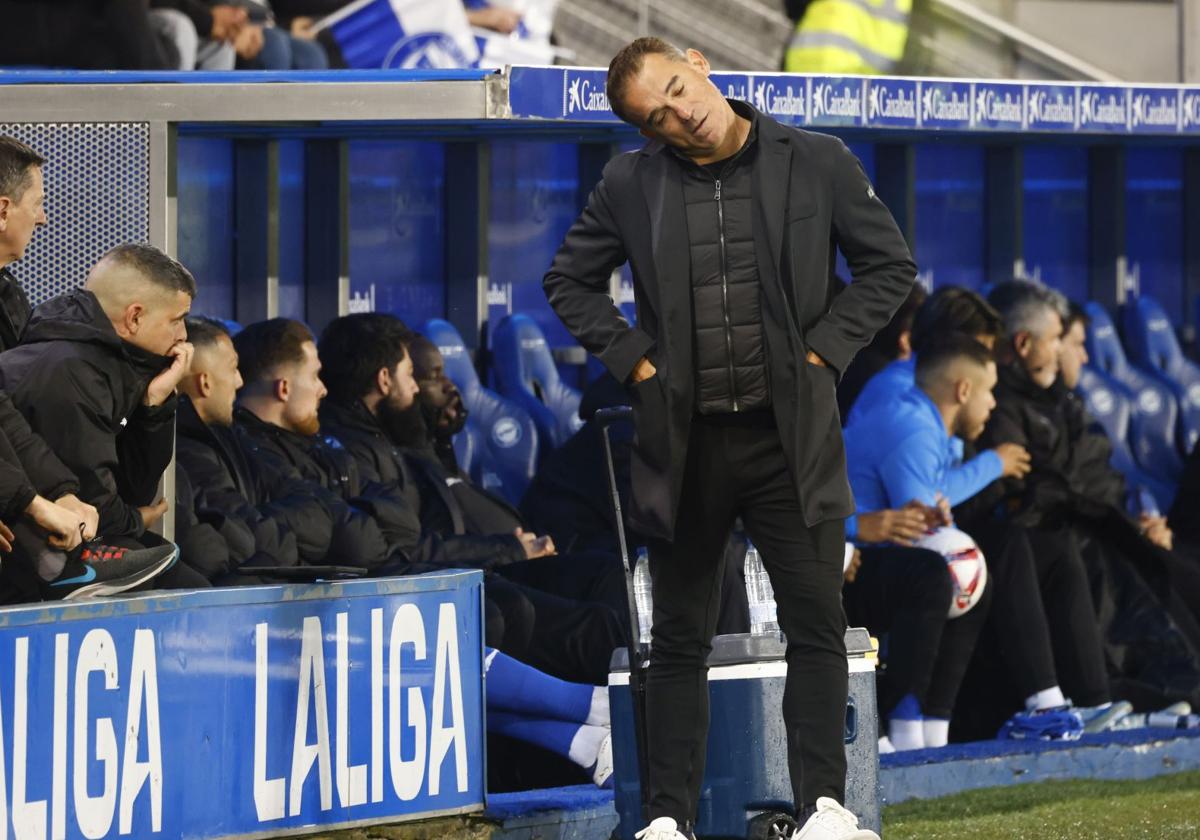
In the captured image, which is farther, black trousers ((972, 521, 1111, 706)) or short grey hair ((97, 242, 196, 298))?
black trousers ((972, 521, 1111, 706))

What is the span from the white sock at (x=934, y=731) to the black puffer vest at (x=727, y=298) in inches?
101

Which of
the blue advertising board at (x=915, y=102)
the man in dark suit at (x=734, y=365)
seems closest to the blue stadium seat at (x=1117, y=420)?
the blue advertising board at (x=915, y=102)

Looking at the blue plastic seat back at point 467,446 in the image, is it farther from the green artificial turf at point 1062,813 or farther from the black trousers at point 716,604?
the black trousers at point 716,604

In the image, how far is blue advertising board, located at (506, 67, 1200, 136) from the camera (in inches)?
256

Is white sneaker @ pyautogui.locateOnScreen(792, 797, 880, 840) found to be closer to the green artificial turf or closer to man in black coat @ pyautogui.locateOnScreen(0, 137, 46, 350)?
the green artificial turf

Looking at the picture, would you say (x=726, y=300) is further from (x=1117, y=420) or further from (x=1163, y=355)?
(x=1163, y=355)

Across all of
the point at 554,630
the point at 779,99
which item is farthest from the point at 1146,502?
the point at 554,630

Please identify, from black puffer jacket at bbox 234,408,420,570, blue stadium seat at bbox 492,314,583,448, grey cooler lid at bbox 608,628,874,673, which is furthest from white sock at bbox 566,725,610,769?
blue stadium seat at bbox 492,314,583,448

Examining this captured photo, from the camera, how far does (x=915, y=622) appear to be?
7.14 meters

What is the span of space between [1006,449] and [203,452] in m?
2.67

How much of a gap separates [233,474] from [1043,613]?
8.37 ft

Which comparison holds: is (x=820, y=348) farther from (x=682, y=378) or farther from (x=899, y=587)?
(x=899, y=587)

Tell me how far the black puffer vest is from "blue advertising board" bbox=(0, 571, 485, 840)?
3.36 feet

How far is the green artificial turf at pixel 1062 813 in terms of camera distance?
6.08 meters
